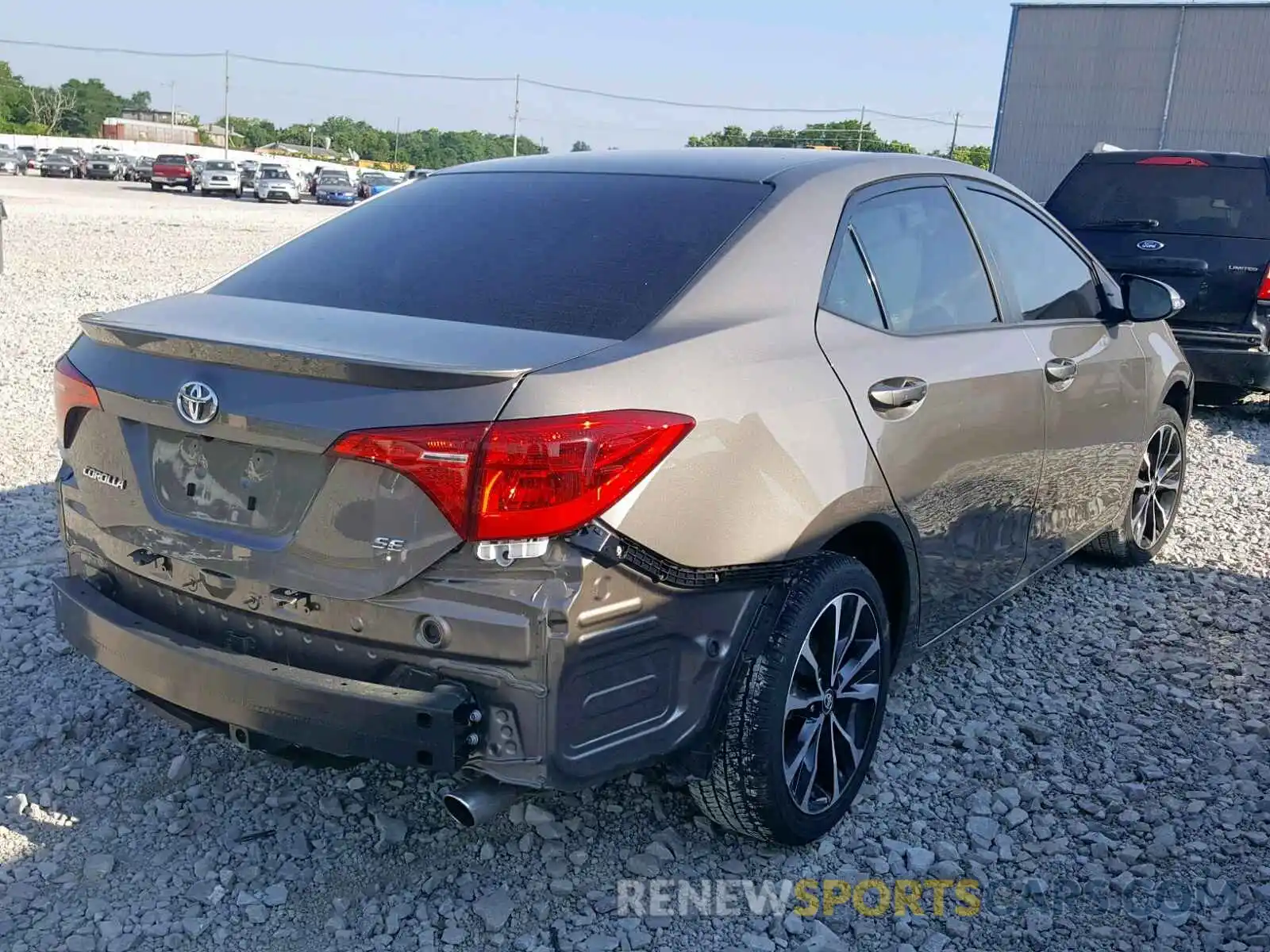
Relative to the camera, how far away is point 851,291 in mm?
3188

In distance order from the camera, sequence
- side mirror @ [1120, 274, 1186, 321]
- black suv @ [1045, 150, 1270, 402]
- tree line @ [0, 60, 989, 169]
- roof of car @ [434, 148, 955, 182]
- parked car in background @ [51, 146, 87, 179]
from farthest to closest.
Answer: tree line @ [0, 60, 989, 169]
parked car in background @ [51, 146, 87, 179]
black suv @ [1045, 150, 1270, 402]
side mirror @ [1120, 274, 1186, 321]
roof of car @ [434, 148, 955, 182]

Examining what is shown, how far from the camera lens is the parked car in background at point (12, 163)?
55.8m

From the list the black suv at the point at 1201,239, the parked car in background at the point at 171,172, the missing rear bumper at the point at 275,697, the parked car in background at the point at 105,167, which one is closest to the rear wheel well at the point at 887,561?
A: the missing rear bumper at the point at 275,697

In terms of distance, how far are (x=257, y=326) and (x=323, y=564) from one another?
0.63 m

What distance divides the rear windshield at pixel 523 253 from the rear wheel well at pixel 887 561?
84 cm

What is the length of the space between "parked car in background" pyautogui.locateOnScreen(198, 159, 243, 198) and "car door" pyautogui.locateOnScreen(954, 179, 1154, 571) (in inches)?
1964

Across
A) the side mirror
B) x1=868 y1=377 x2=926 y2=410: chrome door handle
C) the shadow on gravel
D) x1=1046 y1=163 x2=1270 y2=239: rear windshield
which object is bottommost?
the shadow on gravel

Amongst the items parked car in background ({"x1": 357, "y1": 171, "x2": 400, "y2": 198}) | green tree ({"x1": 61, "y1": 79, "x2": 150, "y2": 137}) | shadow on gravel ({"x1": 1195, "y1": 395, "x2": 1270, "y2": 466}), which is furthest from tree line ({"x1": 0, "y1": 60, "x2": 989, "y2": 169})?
shadow on gravel ({"x1": 1195, "y1": 395, "x2": 1270, "y2": 466})

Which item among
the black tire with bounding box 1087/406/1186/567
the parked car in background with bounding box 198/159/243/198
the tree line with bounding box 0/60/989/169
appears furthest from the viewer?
the tree line with bounding box 0/60/989/169

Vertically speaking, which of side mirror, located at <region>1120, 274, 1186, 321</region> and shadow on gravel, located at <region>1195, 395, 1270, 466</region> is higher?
side mirror, located at <region>1120, 274, 1186, 321</region>

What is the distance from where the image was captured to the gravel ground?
279 centimetres

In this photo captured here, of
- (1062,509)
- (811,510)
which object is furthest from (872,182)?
(1062,509)

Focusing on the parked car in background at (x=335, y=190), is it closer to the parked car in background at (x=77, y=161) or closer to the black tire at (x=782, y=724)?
the parked car in background at (x=77, y=161)

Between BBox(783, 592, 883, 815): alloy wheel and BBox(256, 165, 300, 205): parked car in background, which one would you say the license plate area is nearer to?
BBox(783, 592, 883, 815): alloy wheel
